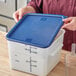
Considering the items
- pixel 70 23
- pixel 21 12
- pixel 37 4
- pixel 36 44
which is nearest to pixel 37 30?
pixel 36 44

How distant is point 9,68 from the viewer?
Answer: 3.72 feet

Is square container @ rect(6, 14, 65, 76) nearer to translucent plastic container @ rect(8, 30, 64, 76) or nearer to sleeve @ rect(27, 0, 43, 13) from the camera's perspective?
translucent plastic container @ rect(8, 30, 64, 76)

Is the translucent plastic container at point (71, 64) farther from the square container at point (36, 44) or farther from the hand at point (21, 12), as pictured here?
the hand at point (21, 12)

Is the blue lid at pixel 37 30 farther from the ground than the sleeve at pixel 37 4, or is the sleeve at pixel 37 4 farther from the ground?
the sleeve at pixel 37 4

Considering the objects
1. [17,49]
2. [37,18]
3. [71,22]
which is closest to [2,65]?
[17,49]

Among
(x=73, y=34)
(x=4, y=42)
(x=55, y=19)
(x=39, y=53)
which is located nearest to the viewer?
(x=39, y=53)

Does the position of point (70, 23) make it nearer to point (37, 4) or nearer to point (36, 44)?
point (36, 44)

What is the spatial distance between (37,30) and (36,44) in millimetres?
98

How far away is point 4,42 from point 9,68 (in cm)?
24

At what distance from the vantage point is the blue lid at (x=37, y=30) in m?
1.02

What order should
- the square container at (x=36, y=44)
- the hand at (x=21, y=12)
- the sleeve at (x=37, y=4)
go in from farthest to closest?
the sleeve at (x=37, y=4) → the hand at (x=21, y=12) → the square container at (x=36, y=44)

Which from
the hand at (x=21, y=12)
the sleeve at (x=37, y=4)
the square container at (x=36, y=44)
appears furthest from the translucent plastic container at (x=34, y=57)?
the sleeve at (x=37, y=4)

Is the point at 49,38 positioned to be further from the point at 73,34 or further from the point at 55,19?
the point at 73,34

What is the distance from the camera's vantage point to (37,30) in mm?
1079
